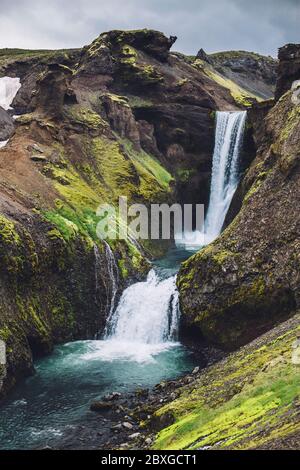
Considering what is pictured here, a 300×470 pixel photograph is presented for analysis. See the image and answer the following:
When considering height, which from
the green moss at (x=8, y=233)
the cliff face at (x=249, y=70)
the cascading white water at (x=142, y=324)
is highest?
the cliff face at (x=249, y=70)

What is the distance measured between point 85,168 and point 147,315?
2402cm

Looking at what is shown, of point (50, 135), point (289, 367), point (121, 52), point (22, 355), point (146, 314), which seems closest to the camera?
point (289, 367)

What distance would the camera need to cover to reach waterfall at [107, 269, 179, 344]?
40438 millimetres

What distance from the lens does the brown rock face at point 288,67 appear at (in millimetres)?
56219

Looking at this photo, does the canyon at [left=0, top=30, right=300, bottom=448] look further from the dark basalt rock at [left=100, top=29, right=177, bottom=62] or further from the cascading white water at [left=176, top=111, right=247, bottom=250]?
the dark basalt rock at [left=100, top=29, right=177, bottom=62]

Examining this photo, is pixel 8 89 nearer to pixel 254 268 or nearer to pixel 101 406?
pixel 254 268

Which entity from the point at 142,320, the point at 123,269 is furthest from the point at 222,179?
the point at 142,320

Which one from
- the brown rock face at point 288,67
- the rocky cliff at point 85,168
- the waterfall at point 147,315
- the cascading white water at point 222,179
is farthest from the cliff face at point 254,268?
the cascading white water at point 222,179

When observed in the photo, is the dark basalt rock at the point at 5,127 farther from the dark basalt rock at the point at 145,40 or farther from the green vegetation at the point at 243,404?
the green vegetation at the point at 243,404

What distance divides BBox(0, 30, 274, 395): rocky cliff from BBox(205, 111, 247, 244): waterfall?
265cm

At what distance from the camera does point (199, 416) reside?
2164 cm
